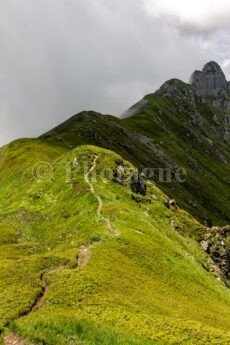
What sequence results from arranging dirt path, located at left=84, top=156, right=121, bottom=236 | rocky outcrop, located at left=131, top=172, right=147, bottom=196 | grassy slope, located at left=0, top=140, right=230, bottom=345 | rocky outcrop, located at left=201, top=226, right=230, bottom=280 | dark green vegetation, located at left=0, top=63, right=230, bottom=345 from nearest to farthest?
grassy slope, located at left=0, top=140, right=230, bottom=345 < dark green vegetation, located at left=0, top=63, right=230, bottom=345 < dirt path, located at left=84, top=156, right=121, bottom=236 < rocky outcrop, located at left=201, top=226, right=230, bottom=280 < rocky outcrop, located at left=131, top=172, right=147, bottom=196

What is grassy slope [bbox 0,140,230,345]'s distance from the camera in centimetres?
2719

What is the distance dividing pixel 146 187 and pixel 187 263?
40.4m

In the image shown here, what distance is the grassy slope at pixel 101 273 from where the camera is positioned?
27.2m

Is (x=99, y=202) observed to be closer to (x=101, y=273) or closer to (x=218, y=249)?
(x=218, y=249)

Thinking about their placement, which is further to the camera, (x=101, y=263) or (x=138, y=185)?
(x=138, y=185)

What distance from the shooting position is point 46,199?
7800 cm

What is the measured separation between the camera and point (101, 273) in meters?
37.6

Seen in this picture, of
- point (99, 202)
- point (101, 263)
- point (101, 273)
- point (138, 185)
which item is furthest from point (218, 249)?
point (101, 273)

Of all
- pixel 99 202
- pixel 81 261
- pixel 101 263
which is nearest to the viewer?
pixel 101 263

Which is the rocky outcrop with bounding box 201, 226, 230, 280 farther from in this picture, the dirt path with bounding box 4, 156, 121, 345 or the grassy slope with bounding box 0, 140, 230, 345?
the dirt path with bounding box 4, 156, 121, 345

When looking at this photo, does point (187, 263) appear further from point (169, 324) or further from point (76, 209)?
point (169, 324)

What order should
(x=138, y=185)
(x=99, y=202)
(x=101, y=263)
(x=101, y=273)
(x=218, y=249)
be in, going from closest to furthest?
1. (x=101, y=273)
2. (x=101, y=263)
3. (x=99, y=202)
4. (x=218, y=249)
5. (x=138, y=185)

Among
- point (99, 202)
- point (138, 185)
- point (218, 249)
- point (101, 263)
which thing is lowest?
point (218, 249)

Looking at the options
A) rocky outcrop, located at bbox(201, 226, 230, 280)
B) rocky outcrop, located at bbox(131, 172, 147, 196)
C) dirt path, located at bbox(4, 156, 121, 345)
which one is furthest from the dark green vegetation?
rocky outcrop, located at bbox(131, 172, 147, 196)
